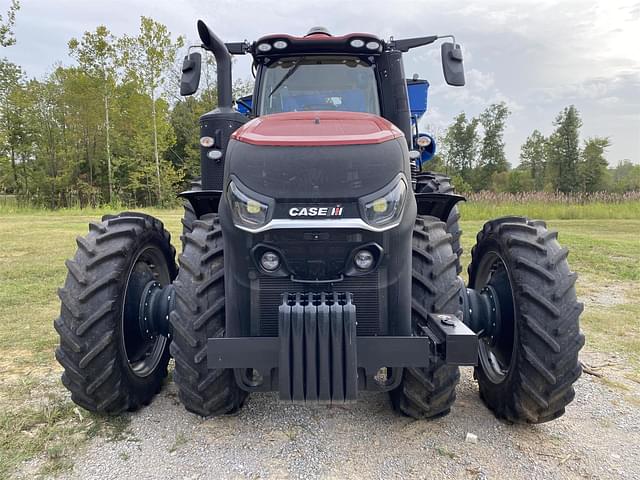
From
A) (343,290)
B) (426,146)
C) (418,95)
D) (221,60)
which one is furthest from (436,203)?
(418,95)

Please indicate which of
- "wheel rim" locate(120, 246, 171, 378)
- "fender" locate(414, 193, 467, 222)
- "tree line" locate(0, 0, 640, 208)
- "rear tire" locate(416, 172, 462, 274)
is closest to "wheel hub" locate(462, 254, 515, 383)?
"fender" locate(414, 193, 467, 222)

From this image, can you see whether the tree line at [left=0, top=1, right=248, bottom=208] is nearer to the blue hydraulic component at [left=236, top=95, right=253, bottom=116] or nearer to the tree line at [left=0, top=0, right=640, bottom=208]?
the tree line at [left=0, top=0, right=640, bottom=208]

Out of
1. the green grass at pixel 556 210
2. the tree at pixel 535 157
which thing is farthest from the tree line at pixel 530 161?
the green grass at pixel 556 210

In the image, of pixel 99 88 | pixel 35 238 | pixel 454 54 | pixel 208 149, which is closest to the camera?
pixel 454 54

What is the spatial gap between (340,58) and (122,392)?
2853 mm

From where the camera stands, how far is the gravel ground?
2.53 meters

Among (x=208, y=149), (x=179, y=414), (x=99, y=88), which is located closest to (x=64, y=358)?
(x=179, y=414)

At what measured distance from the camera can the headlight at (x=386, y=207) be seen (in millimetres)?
2285

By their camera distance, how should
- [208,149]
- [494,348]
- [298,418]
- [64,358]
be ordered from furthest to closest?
[208,149] → [494,348] → [298,418] → [64,358]

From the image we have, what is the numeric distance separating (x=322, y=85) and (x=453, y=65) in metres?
1.08

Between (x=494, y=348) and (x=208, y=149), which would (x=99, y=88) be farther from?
(x=494, y=348)

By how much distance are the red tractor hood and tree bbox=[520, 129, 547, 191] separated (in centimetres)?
5182

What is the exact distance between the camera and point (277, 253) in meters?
2.39

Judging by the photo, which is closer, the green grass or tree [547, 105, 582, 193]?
the green grass
